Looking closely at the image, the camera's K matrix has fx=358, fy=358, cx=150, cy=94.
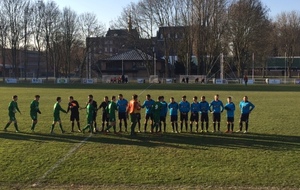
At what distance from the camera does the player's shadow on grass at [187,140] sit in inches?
500

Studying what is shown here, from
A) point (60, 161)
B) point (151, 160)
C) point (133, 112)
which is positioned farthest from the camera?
point (133, 112)

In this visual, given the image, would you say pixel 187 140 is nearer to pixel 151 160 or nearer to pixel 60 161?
pixel 151 160

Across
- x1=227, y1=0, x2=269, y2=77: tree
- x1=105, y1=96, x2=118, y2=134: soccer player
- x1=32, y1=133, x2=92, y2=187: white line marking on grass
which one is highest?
x1=227, y1=0, x2=269, y2=77: tree

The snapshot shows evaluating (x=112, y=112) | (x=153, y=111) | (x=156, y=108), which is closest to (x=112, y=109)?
(x=112, y=112)

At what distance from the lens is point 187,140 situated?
13602 millimetres

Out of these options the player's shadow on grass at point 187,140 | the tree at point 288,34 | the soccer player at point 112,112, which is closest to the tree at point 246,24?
the tree at point 288,34

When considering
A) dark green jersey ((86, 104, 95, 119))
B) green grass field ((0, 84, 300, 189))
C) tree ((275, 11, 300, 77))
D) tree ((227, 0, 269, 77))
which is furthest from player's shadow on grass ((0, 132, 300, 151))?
tree ((275, 11, 300, 77))

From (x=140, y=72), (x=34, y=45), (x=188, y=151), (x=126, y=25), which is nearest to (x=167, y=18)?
(x=126, y=25)

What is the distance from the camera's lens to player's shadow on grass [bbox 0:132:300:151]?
12.7m

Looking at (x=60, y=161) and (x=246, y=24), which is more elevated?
(x=246, y=24)

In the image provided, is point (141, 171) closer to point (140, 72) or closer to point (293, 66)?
point (140, 72)

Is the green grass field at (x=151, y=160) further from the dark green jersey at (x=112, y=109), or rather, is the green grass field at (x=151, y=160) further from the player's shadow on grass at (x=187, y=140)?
the dark green jersey at (x=112, y=109)

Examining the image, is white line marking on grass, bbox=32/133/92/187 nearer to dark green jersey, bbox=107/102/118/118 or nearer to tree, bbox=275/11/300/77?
dark green jersey, bbox=107/102/118/118

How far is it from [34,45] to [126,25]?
2563cm
